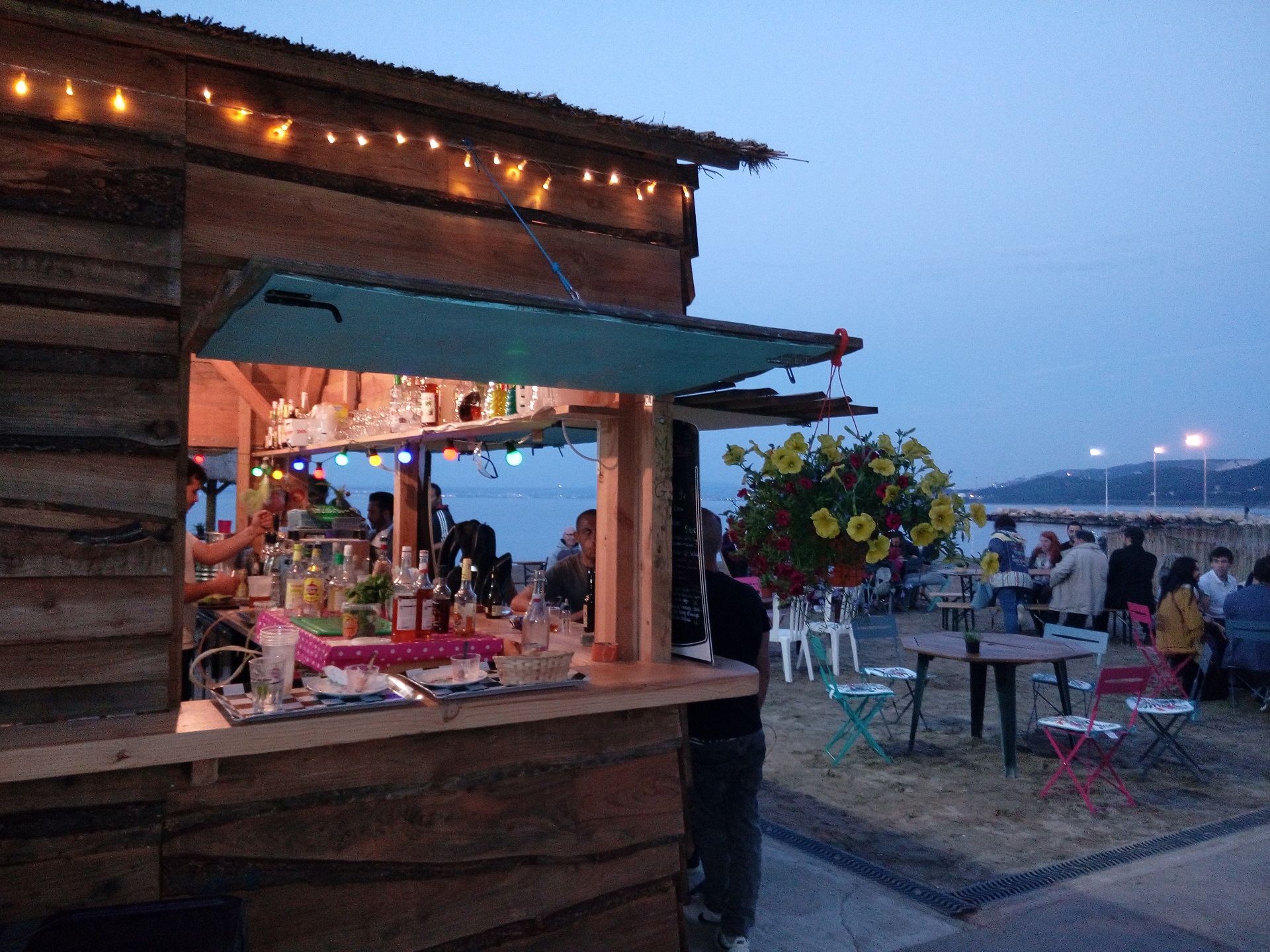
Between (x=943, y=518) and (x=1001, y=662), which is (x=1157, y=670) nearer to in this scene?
(x=1001, y=662)

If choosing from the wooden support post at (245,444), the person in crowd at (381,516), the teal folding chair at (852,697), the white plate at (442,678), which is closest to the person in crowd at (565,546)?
the person in crowd at (381,516)

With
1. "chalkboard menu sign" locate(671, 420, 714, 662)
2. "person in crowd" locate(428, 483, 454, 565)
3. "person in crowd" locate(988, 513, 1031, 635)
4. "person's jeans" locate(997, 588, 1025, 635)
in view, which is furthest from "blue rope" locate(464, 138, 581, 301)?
"person's jeans" locate(997, 588, 1025, 635)

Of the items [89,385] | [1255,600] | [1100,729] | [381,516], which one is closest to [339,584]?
[89,385]

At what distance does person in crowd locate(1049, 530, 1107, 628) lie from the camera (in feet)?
36.0

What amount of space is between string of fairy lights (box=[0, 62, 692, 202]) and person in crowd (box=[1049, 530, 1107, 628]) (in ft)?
29.2

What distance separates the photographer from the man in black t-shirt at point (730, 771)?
3.81m

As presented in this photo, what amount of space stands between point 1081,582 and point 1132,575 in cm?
63

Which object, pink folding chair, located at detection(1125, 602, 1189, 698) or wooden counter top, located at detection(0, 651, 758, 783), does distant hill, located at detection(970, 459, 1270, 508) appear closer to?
pink folding chair, located at detection(1125, 602, 1189, 698)

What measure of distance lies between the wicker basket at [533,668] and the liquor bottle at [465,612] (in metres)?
0.78

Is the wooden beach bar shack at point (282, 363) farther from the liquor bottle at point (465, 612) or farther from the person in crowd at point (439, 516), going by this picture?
the person in crowd at point (439, 516)

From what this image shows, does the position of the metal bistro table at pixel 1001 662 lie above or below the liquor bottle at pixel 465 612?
below

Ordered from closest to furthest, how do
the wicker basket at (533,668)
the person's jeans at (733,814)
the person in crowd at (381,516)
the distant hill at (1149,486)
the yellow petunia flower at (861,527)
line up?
1. the yellow petunia flower at (861,527)
2. the wicker basket at (533,668)
3. the person's jeans at (733,814)
4. the person in crowd at (381,516)
5. the distant hill at (1149,486)

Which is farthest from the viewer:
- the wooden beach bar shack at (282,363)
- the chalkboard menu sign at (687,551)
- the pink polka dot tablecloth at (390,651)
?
the chalkboard menu sign at (687,551)

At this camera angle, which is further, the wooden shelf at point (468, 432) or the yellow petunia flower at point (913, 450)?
the wooden shelf at point (468, 432)
